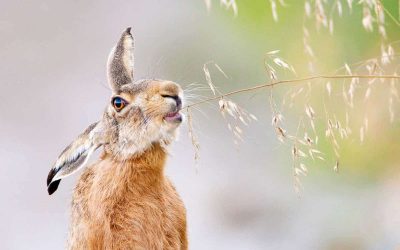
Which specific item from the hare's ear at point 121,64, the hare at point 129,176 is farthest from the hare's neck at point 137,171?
the hare's ear at point 121,64

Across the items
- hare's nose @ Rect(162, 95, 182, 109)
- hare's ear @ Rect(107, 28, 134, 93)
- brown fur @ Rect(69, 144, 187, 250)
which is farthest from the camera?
hare's ear @ Rect(107, 28, 134, 93)

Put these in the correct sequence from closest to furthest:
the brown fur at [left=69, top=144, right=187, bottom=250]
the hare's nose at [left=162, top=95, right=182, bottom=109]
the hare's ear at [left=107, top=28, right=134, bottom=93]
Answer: the hare's nose at [left=162, top=95, right=182, bottom=109] → the brown fur at [left=69, top=144, right=187, bottom=250] → the hare's ear at [left=107, top=28, right=134, bottom=93]

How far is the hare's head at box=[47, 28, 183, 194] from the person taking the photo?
2.89 metres

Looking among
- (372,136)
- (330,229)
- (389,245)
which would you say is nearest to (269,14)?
(372,136)

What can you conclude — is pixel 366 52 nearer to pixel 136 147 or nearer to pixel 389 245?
pixel 389 245

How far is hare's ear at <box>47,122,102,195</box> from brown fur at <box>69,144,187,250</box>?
0.09 m

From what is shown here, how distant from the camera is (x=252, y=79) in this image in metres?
5.13

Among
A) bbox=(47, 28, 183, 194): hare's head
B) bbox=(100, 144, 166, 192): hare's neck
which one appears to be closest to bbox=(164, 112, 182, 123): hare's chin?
bbox=(47, 28, 183, 194): hare's head

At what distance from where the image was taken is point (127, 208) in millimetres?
3006

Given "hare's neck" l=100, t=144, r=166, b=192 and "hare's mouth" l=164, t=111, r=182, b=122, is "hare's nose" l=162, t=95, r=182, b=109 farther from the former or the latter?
"hare's neck" l=100, t=144, r=166, b=192

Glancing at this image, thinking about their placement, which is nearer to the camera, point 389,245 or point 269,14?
point 389,245

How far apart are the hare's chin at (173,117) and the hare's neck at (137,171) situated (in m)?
0.18

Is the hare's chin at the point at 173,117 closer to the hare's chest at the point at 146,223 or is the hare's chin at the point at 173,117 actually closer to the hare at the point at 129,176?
the hare at the point at 129,176

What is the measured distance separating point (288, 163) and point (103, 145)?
1.93 metres
